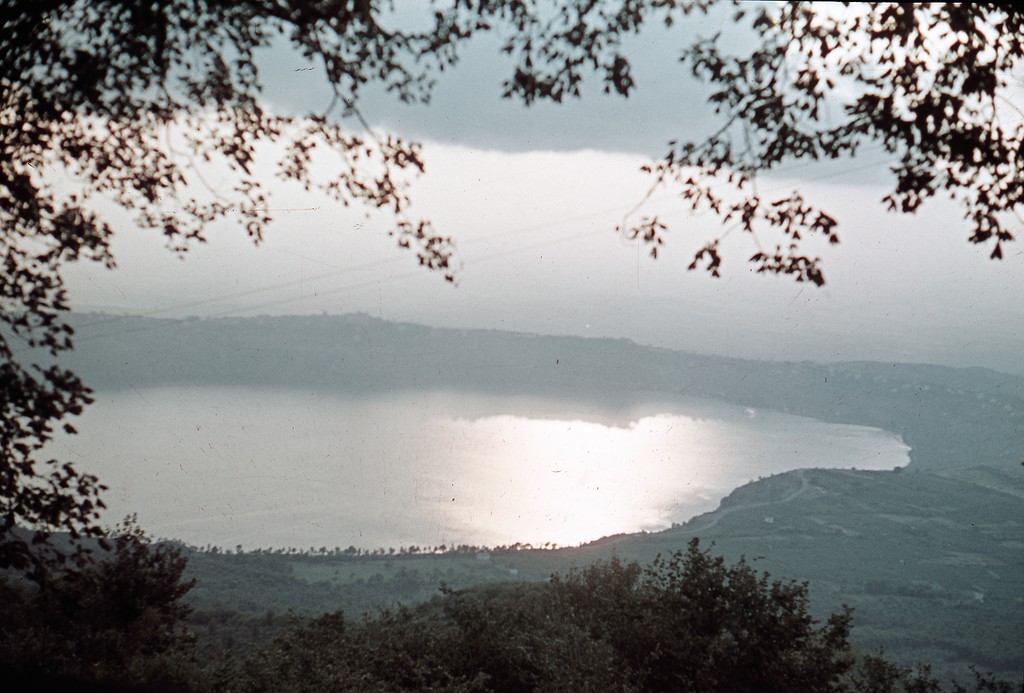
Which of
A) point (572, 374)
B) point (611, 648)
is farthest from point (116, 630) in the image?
point (572, 374)

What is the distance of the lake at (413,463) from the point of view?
46.5 m

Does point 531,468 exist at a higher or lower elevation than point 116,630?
lower

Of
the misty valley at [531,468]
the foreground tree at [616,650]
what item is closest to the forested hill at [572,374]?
the misty valley at [531,468]

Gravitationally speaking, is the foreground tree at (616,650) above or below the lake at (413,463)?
above

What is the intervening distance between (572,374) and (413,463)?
44553mm

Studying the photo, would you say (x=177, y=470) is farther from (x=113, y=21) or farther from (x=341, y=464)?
(x=113, y=21)

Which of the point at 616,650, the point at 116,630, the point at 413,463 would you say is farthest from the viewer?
the point at 413,463

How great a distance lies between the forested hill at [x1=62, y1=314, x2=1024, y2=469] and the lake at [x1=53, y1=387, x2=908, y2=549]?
5995 mm

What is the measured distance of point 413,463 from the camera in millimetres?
61031

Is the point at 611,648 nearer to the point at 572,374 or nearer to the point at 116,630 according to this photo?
the point at 116,630

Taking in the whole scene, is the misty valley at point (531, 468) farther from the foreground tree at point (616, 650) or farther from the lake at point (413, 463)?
the foreground tree at point (616, 650)

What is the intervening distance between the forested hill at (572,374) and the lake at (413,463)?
6.00 meters

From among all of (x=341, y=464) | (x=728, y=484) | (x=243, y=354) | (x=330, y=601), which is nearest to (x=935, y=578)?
(x=728, y=484)

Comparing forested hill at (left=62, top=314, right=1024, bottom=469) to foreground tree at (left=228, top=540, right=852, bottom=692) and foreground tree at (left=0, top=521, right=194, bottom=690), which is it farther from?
foreground tree at (left=0, top=521, right=194, bottom=690)
